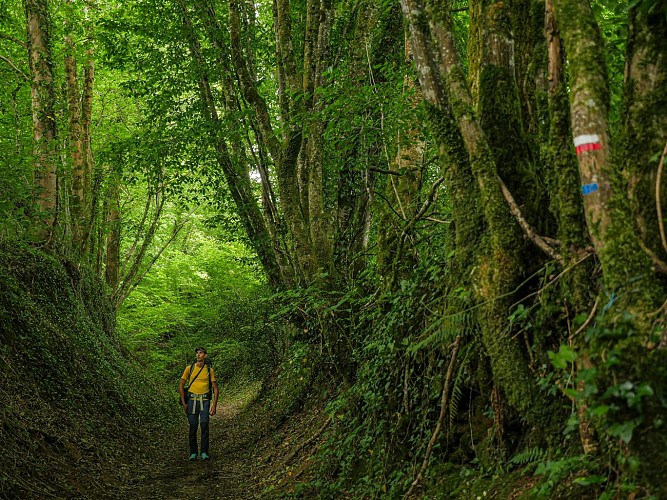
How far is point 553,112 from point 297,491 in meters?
4.99

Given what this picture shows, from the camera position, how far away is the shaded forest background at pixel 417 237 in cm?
316

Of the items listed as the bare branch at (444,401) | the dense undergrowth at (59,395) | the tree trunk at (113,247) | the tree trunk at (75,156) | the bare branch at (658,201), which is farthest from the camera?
the tree trunk at (113,247)

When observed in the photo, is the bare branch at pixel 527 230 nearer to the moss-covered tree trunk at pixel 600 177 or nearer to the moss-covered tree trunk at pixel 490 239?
the moss-covered tree trunk at pixel 490 239

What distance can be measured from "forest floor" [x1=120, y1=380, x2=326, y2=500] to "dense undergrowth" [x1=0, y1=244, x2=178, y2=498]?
422 mm

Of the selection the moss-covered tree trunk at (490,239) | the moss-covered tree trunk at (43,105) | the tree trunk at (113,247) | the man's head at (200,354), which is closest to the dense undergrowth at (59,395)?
the moss-covered tree trunk at (43,105)

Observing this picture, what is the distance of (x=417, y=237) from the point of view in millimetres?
6797

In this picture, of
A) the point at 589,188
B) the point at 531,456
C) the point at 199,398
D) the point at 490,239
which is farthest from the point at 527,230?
the point at 199,398

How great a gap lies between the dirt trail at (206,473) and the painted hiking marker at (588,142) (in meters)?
6.35

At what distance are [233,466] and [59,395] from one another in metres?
3.08

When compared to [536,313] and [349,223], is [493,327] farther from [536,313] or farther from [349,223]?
[349,223]

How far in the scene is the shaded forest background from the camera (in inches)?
124

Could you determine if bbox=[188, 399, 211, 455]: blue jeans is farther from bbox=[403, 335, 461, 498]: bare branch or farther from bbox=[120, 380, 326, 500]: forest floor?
bbox=[403, 335, 461, 498]: bare branch

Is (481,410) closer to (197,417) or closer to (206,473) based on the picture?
(206,473)

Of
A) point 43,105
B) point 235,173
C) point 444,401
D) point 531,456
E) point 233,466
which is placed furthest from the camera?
point 235,173
